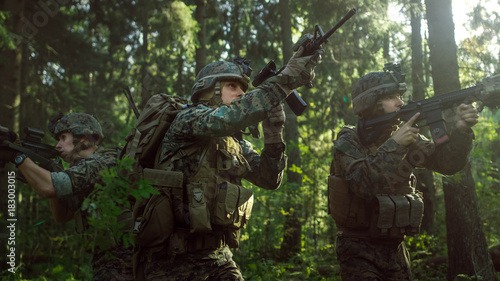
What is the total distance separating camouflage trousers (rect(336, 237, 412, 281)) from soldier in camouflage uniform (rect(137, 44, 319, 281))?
3.62ft

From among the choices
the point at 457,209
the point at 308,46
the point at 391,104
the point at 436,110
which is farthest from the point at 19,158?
the point at 457,209

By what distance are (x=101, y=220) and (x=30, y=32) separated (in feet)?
34.5

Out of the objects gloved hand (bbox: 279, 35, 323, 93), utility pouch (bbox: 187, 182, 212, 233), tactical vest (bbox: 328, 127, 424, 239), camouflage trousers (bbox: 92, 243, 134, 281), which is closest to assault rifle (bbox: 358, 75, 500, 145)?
tactical vest (bbox: 328, 127, 424, 239)

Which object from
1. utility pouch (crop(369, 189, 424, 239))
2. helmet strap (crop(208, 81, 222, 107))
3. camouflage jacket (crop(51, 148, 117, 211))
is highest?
helmet strap (crop(208, 81, 222, 107))

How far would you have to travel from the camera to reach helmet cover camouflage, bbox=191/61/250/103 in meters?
3.94

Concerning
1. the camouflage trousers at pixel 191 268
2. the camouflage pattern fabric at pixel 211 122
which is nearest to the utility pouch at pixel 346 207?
the camouflage pattern fabric at pixel 211 122

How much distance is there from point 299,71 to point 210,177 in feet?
3.66

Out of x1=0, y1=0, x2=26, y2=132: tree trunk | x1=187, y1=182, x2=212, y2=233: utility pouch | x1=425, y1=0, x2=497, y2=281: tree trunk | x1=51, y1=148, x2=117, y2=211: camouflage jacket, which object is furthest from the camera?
x1=0, y1=0, x2=26, y2=132: tree trunk

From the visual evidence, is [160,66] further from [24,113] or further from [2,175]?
[2,175]

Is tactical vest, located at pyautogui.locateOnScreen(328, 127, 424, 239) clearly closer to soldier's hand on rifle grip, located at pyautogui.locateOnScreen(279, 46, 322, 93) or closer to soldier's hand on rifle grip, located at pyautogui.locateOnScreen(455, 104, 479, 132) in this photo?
soldier's hand on rifle grip, located at pyautogui.locateOnScreen(455, 104, 479, 132)

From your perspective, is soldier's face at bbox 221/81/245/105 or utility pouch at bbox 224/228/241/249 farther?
soldier's face at bbox 221/81/245/105

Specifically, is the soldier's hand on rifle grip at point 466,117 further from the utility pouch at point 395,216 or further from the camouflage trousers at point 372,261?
the camouflage trousers at point 372,261

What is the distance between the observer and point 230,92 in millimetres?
3982

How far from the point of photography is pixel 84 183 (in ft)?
12.1
